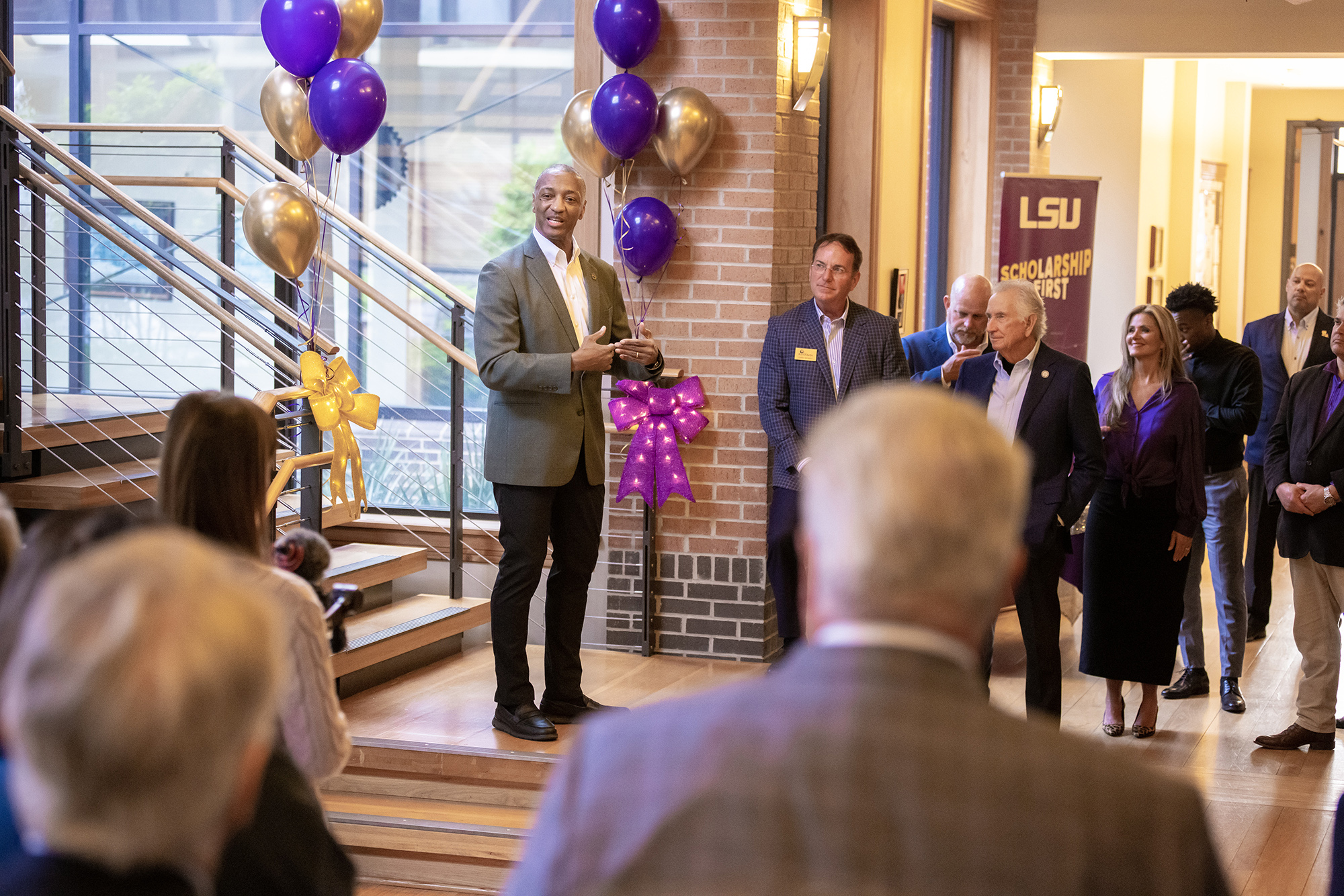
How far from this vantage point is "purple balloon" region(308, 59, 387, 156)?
4.43m

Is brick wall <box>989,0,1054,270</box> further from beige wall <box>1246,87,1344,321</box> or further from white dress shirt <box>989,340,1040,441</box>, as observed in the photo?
beige wall <box>1246,87,1344,321</box>

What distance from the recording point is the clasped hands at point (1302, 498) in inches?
185

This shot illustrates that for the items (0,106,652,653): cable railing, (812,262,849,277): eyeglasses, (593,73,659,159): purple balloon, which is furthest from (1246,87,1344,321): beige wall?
(593,73,659,159): purple balloon

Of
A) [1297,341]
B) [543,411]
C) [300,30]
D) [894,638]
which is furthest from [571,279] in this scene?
[1297,341]

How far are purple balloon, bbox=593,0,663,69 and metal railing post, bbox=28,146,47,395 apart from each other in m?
2.20

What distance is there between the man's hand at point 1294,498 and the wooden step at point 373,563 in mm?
3224

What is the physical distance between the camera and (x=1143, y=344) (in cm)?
479

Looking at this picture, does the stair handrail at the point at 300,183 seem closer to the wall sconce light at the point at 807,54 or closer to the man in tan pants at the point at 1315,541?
the wall sconce light at the point at 807,54

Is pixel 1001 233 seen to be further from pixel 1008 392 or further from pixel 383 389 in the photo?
pixel 383 389

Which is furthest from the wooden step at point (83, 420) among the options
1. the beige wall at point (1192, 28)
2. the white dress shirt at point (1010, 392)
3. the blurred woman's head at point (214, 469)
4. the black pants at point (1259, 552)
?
the beige wall at point (1192, 28)

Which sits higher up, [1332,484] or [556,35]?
[556,35]

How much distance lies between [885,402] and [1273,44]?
830cm

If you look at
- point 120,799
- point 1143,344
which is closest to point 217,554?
point 120,799

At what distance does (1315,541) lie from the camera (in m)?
4.75
